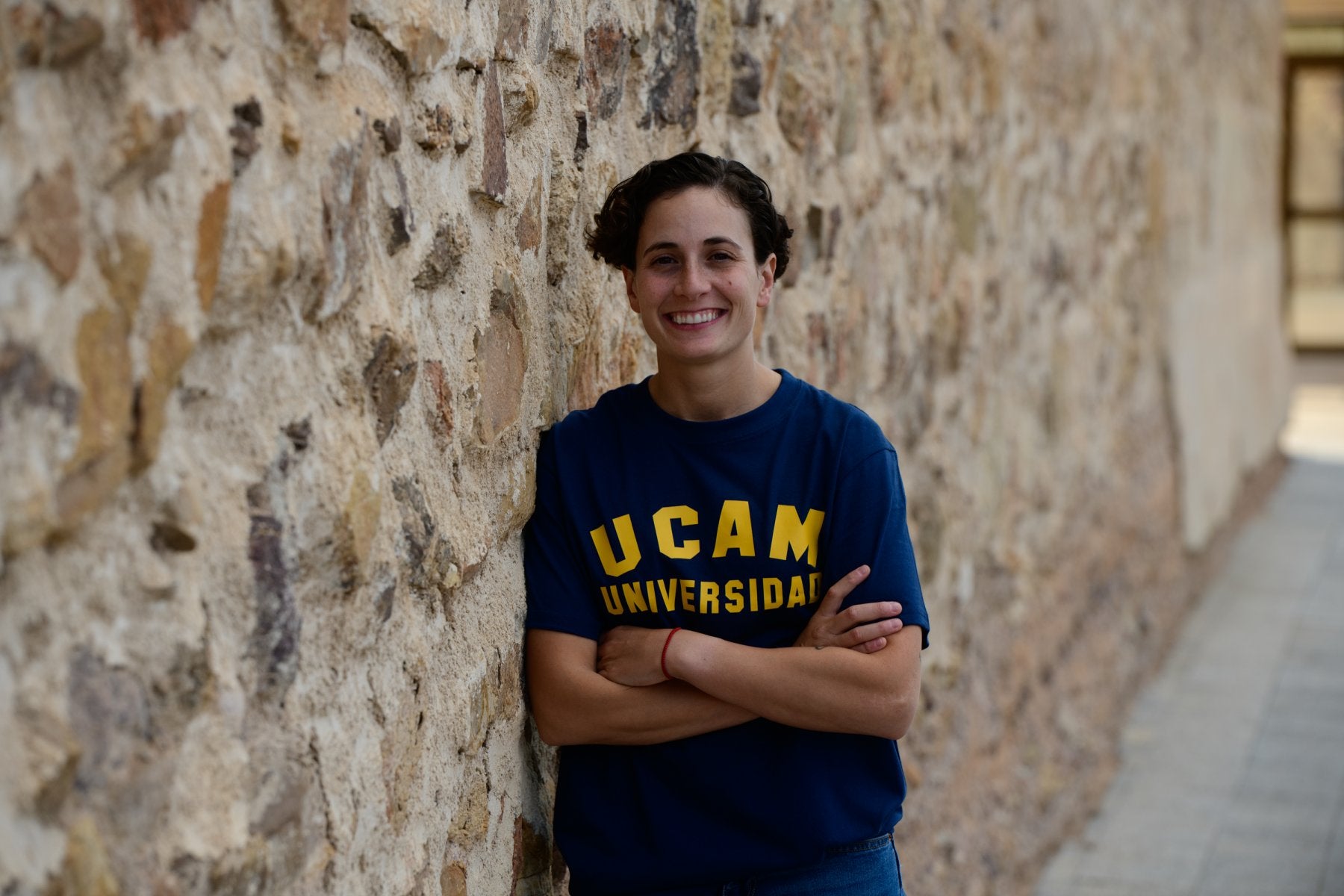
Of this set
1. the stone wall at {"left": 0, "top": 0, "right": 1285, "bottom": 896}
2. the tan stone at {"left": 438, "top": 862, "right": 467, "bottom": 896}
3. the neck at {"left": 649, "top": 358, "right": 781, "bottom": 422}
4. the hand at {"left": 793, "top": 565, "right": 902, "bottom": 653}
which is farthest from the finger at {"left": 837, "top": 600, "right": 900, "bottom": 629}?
the tan stone at {"left": 438, "top": 862, "right": 467, "bottom": 896}

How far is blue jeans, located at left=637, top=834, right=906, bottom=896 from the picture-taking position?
5.71 feet

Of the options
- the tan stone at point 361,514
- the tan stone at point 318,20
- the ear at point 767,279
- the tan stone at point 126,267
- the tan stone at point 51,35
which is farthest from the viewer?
the ear at point 767,279

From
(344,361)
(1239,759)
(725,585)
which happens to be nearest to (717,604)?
(725,585)

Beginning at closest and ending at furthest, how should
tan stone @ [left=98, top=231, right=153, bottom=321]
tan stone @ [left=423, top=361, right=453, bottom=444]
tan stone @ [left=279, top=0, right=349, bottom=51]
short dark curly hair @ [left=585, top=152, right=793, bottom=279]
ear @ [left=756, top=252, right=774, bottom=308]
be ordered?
tan stone @ [left=98, top=231, right=153, bottom=321] → tan stone @ [left=279, top=0, right=349, bottom=51] → tan stone @ [left=423, top=361, right=453, bottom=444] → short dark curly hair @ [left=585, top=152, right=793, bottom=279] → ear @ [left=756, top=252, right=774, bottom=308]

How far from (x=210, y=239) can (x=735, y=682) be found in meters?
0.78

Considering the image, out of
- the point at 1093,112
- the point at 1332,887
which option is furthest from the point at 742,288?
the point at 1093,112

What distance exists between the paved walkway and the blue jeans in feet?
8.35

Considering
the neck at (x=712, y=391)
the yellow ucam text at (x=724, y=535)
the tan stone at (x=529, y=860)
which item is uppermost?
the neck at (x=712, y=391)

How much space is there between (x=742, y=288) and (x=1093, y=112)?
138 inches

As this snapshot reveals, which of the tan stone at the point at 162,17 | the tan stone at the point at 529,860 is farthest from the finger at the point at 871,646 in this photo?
the tan stone at the point at 162,17

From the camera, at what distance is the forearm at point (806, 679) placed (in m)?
1.67

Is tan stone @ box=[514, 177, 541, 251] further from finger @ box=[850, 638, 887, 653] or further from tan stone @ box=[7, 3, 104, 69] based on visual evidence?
tan stone @ box=[7, 3, 104, 69]

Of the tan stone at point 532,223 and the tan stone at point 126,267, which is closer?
the tan stone at point 126,267

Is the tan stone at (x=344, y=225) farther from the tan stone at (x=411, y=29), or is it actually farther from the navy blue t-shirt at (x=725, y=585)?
the navy blue t-shirt at (x=725, y=585)
